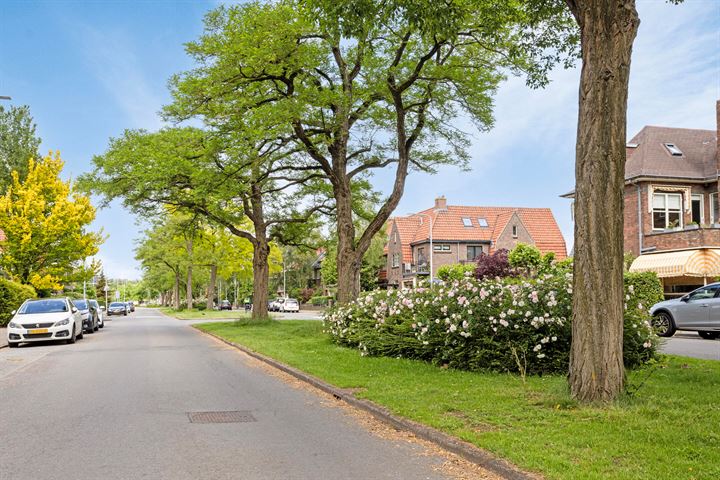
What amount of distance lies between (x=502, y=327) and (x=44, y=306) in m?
17.2

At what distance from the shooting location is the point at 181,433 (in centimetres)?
720

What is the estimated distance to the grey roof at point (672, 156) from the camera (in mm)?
32688

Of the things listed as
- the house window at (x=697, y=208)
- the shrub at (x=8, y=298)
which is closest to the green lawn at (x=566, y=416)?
the house window at (x=697, y=208)

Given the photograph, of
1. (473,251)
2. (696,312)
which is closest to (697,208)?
(696,312)

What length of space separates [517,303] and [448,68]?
953 centimetres

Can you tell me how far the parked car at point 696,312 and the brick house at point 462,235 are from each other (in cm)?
3835

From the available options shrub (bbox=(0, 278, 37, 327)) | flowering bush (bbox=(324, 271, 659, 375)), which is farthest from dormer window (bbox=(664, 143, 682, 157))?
shrub (bbox=(0, 278, 37, 327))

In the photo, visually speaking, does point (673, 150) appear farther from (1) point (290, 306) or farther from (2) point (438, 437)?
(1) point (290, 306)

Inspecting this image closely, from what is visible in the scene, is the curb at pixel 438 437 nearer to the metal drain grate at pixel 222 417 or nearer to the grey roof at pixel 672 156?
the metal drain grate at pixel 222 417

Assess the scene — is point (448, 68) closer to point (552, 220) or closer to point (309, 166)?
point (309, 166)

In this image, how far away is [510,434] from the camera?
21.1 ft

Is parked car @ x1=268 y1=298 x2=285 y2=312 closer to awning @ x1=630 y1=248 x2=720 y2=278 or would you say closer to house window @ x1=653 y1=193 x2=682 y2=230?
house window @ x1=653 y1=193 x2=682 y2=230

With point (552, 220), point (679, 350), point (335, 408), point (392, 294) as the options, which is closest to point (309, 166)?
point (392, 294)

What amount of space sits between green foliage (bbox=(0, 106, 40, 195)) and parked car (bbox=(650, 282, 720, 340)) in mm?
39191
